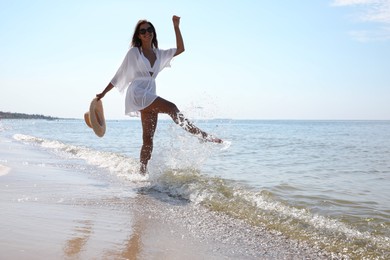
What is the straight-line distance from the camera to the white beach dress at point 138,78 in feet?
19.5

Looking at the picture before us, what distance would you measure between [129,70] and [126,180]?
1.60 metres

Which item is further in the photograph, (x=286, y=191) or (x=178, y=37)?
(x=178, y=37)

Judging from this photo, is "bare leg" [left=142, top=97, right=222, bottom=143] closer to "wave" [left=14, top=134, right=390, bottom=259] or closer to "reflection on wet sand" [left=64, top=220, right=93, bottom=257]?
"wave" [left=14, top=134, right=390, bottom=259]

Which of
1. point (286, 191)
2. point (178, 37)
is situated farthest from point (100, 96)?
point (286, 191)

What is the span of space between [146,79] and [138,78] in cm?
12

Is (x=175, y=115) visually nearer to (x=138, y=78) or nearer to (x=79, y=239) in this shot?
(x=138, y=78)

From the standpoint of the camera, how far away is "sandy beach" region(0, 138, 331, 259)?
2.56 meters

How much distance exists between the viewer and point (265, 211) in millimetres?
4160

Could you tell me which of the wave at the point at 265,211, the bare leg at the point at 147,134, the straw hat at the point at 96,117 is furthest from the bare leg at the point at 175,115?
the straw hat at the point at 96,117

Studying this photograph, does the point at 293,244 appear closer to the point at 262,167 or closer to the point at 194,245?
the point at 194,245

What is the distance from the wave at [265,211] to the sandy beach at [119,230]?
0.20 m

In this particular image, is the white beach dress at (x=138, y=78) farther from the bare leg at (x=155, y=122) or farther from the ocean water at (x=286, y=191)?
the ocean water at (x=286, y=191)

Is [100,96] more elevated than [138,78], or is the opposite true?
[138,78]

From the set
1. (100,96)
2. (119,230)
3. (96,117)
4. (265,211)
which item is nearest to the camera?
(119,230)
